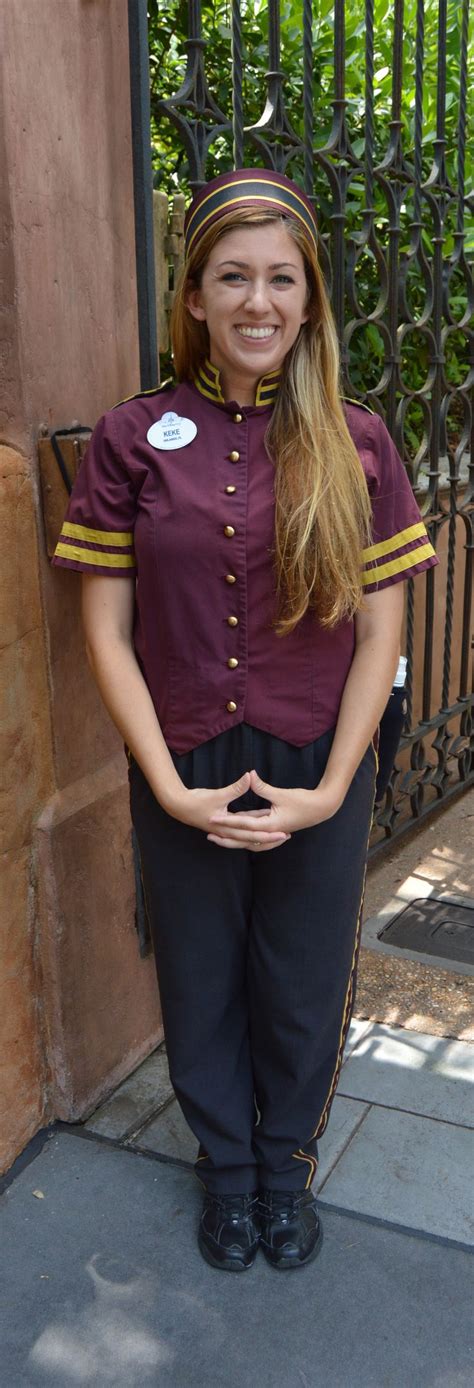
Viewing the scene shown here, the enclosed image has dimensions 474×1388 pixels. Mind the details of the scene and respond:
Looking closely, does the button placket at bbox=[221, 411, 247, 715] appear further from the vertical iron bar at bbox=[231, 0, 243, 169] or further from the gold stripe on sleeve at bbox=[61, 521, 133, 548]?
the vertical iron bar at bbox=[231, 0, 243, 169]

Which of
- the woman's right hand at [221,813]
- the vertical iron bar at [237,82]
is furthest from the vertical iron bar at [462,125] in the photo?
the woman's right hand at [221,813]

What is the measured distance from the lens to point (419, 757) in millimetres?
4238

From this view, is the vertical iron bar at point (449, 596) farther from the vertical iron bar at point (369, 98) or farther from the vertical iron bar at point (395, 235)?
the vertical iron bar at point (369, 98)

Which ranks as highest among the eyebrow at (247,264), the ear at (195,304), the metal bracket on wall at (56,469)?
the eyebrow at (247,264)

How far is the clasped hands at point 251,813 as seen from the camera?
1.96 m

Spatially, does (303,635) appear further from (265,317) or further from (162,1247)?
(162,1247)

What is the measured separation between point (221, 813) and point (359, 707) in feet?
0.97

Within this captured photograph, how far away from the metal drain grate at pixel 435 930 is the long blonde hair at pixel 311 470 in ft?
6.02

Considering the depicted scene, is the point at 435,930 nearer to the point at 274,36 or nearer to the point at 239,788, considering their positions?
the point at 239,788

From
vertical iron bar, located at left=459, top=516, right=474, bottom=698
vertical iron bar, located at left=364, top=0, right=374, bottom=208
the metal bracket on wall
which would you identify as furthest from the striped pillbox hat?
vertical iron bar, located at left=459, top=516, right=474, bottom=698

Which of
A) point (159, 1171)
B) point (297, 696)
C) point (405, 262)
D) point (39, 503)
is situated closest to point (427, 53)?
point (405, 262)

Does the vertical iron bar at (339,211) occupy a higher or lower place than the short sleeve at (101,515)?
higher

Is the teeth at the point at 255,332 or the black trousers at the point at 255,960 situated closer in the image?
the teeth at the point at 255,332

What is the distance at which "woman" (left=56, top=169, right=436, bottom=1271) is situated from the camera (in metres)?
1.91
